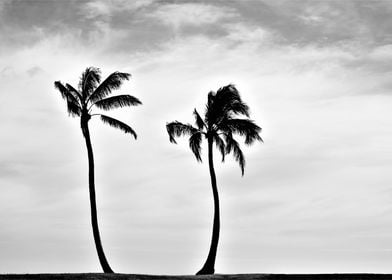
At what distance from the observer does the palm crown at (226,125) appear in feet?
135

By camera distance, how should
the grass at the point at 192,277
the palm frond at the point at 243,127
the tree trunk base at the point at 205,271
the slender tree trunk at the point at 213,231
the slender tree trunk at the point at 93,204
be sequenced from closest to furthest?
the grass at the point at 192,277, the slender tree trunk at the point at 93,204, the tree trunk base at the point at 205,271, the slender tree trunk at the point at 213,231, the palm frond at the point at 243,127

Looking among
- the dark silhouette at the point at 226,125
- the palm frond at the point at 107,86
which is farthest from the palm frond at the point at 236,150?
the palm frond at the point at 107,86

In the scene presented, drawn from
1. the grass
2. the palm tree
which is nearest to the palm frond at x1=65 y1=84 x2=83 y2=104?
the palm tree

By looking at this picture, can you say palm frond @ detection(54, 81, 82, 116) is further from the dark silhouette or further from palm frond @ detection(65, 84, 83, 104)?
the dark silhouette

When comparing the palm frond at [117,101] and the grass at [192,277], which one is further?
the palm frond at [117,101]

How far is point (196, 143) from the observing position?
41.2m

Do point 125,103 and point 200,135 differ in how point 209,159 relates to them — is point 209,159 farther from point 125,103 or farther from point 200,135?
point 125,103

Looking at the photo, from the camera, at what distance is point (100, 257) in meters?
38.1

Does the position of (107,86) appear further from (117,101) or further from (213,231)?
(213,231)

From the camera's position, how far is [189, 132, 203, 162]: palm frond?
41.2 metres

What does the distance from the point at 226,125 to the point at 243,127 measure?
3.62ft

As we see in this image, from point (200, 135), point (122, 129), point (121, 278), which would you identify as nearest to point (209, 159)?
point (200, 135)

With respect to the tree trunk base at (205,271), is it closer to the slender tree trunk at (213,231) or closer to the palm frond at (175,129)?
the slender tree trunk at (213,231)

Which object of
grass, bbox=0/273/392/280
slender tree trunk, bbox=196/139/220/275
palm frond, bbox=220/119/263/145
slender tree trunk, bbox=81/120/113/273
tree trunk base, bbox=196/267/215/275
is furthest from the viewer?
palm frond, bbox=220/119/263/145
